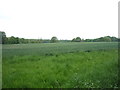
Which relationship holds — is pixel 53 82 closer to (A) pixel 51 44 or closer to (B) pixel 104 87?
(B) pixel 104 87

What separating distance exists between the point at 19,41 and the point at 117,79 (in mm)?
7711

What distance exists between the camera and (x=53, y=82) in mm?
4797

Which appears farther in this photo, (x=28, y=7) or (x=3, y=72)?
(x=28, y=7)

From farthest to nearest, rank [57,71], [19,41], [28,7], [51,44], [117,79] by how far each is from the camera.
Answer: [51,44]
[19,41]
[28,7]
[57,71]
[117,79]

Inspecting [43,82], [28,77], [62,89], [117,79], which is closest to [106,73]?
[117,79]

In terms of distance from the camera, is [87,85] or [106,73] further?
[106,73]

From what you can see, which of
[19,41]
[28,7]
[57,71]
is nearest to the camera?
[57,71]

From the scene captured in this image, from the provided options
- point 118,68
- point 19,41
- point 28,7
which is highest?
point 28,7

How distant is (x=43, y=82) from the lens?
4766mm

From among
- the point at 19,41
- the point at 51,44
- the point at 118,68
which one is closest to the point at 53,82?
the point at 118,68

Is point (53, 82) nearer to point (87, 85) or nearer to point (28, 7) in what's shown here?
point (87, 85)

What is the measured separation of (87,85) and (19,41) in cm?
750

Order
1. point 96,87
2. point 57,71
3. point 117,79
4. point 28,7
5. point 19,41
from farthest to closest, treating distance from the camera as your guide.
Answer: point 19,41, point 28,7, point 57,71, point 117,79, point 96,87

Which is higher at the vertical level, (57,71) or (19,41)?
(19,41)
